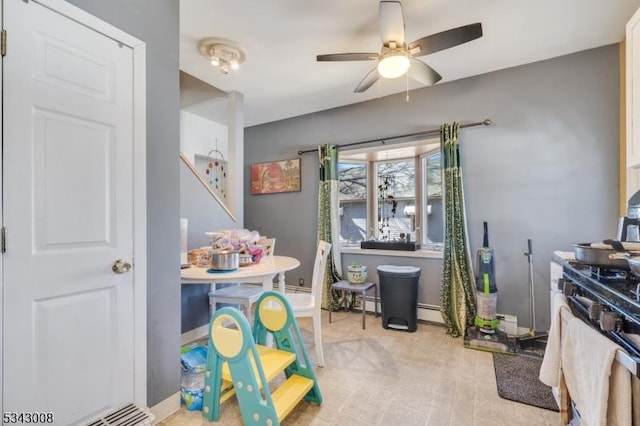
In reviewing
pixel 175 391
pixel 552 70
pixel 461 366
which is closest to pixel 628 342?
pixel 461 366

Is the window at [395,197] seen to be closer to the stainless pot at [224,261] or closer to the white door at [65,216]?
the stainless pot at [224,261]

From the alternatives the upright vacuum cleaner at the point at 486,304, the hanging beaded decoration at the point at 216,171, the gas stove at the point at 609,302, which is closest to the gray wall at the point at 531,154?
the upright vacuum cleaner at the point at 486,304

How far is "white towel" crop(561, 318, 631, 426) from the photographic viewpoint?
854 mm

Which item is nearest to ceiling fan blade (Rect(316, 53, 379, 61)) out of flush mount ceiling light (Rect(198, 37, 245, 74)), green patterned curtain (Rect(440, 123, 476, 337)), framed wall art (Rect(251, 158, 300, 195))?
flush mount ceiling light (Rect(198, 37, 245, 74))

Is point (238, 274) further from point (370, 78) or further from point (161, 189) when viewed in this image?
point (370, 78)

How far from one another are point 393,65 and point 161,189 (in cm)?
171

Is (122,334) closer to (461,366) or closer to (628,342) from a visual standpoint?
(628,342)

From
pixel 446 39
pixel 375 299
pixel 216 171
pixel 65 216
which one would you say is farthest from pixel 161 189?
pixel 216 171

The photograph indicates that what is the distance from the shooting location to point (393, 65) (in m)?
2.00

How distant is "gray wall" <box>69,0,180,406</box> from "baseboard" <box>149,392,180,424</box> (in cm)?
3

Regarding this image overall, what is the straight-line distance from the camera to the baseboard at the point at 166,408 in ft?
5.28

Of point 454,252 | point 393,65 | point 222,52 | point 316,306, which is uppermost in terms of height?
point 222,52

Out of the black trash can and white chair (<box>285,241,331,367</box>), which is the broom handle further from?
white chair (<box>285,241,331,367</box>)

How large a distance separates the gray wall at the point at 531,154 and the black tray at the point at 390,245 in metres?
0.15
